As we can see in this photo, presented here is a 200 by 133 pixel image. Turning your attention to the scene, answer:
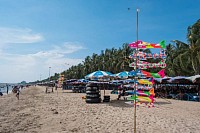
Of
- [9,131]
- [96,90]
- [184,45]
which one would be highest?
[184,45]

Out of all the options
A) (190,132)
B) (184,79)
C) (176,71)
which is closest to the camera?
(190,132)

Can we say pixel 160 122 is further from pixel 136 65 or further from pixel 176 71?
pixel 176 71

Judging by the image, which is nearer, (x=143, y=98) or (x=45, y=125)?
Result: (x=143, y=98)

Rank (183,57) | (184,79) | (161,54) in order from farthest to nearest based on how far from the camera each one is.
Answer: (183,57) → (184,79) → (161,54)

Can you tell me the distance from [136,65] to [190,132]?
10.9 feet

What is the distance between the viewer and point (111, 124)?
8.86 m

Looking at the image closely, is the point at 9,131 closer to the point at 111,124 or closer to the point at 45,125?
the point at 45,125

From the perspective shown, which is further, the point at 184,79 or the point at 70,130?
the point at 184,79

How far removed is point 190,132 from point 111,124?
3.13m

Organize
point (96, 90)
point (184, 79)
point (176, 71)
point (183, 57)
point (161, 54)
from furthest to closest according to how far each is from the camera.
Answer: point (176, 71) < point (183, 57) < point (184, 79) < point (96, 90) < point (161, 54)

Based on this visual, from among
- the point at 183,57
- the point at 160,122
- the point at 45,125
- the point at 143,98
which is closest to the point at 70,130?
the point at 45,125

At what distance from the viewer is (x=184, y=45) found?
115ft

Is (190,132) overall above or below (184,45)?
below

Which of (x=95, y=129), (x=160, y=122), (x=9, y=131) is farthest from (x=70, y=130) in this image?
(x=160, y=122)
